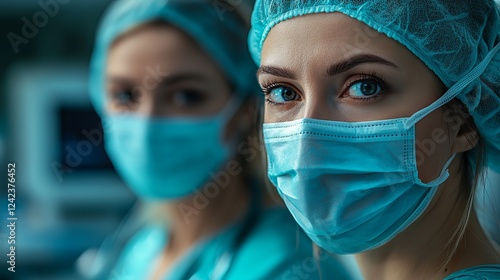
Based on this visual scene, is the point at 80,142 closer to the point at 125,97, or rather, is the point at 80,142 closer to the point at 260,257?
the point at 125,97

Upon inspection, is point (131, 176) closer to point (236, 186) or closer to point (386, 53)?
point (236, 186)

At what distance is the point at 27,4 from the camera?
11.7 feet

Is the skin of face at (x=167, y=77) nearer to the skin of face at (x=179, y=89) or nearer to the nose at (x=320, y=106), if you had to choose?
the skin of face at (x=179, y=89)

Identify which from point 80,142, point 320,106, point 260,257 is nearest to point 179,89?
point 260,257

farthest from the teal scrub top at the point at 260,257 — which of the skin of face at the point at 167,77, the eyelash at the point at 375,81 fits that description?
the eyelash at the point at 375,81

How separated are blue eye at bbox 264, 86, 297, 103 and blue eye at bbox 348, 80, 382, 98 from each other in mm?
131

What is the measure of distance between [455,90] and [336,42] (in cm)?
24

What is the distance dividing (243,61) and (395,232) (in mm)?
991

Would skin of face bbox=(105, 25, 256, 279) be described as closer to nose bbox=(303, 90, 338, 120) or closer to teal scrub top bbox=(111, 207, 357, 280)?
teal scrub top bbox=(111, 207, 357, 280)

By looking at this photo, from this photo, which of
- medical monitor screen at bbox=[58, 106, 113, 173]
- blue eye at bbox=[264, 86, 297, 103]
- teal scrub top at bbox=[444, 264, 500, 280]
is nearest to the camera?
teal scrub top at bbox=[444, 264, 500, 280]

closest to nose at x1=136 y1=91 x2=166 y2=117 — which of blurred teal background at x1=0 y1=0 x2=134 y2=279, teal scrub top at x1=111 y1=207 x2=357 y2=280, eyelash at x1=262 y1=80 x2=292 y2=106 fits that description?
teal scrub top at x1=111 y1=207 x2=357 y2=280

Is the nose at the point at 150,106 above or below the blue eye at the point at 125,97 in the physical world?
below

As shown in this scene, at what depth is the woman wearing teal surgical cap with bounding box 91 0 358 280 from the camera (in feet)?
6.28

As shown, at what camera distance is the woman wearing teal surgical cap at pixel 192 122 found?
192 centimetres
